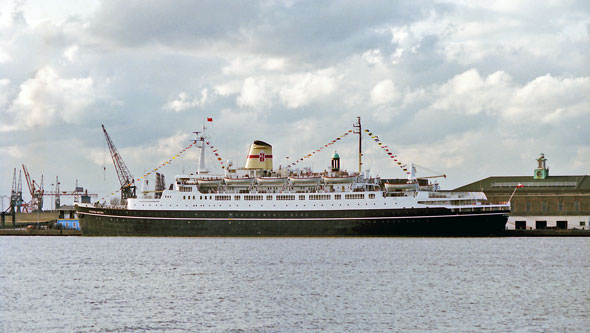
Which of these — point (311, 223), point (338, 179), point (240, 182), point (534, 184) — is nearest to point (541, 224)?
point (534, 184)

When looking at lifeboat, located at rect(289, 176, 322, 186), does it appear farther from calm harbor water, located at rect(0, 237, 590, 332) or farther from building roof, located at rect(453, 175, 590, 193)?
A: building roof, located at rect(453, 175, 590, 193)

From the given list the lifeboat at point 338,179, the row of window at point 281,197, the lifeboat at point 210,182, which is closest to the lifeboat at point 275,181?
the row of window at point 281,197

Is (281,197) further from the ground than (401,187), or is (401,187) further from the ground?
(401,187)

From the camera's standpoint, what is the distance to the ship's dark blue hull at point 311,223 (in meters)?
63.2

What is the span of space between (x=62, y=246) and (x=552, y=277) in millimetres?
36342

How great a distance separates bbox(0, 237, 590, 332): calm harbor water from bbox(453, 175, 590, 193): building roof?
25226 mm

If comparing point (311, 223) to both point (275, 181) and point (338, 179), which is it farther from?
point (275, 181)

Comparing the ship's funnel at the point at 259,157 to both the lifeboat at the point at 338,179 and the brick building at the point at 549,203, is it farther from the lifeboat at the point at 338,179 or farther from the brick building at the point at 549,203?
the brick building at the point at 549,203

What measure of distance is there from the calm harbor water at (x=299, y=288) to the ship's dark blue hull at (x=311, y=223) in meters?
7.16

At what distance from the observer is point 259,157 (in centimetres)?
7231

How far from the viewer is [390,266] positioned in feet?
137

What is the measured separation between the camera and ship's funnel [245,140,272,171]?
72.1 metres

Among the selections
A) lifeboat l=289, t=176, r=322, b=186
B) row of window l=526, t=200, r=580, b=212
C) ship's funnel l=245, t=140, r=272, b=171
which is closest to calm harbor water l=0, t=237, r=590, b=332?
lifeboat l=289, t=176, r=322, b=186

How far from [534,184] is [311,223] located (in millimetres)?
28026
